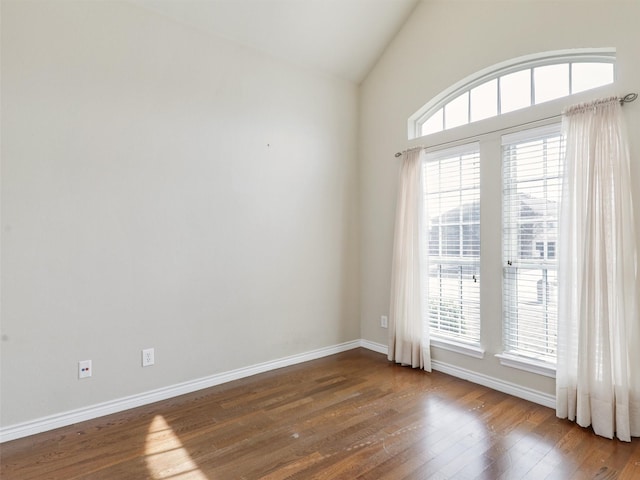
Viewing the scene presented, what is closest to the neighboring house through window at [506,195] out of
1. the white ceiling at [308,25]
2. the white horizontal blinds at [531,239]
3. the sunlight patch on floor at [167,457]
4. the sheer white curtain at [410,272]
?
the white horizontal blinds at [531,239]

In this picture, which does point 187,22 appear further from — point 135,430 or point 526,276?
point 526,276

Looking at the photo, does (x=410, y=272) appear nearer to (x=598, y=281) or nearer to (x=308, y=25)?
(x=598, y=281)

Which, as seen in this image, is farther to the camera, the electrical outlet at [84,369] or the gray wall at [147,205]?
the electrical outlet at [84,369]

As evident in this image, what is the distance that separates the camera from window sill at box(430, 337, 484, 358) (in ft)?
10.4

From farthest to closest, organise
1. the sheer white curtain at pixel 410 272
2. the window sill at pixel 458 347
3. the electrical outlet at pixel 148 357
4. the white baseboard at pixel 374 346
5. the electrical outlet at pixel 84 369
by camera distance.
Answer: the white baseboard at pixel 374 346, the sheer white curtain at pixel 410 272, the window sill at pixel 458 347, the electrical outlet at pixel 148 357, the electrical outlet at pixel 84 369

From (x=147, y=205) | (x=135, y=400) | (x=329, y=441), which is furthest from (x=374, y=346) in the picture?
(x=147, y=205)

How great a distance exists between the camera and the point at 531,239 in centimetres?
286

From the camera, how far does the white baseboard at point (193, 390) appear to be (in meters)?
2.38

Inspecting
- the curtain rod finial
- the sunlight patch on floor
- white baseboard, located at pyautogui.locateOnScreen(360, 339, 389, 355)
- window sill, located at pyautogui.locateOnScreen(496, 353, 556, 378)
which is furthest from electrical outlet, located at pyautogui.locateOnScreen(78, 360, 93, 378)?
the curtain rod finial

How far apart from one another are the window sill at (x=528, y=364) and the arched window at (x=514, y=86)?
2012 mm

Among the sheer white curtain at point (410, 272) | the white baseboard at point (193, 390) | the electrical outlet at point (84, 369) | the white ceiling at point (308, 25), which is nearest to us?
the white baseboard at point (193, 390)

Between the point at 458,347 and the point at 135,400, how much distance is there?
2734 millimetres

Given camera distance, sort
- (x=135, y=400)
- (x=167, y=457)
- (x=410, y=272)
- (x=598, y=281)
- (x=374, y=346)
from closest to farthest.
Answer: (x=167, y=457) < (x=598, y=281) < (x=135, y=400) < (x=410, y=272) < (x=374, y=346)

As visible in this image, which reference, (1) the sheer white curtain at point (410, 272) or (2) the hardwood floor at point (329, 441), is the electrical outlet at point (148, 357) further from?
(1) the sheer white curtain at point (410, 272)
